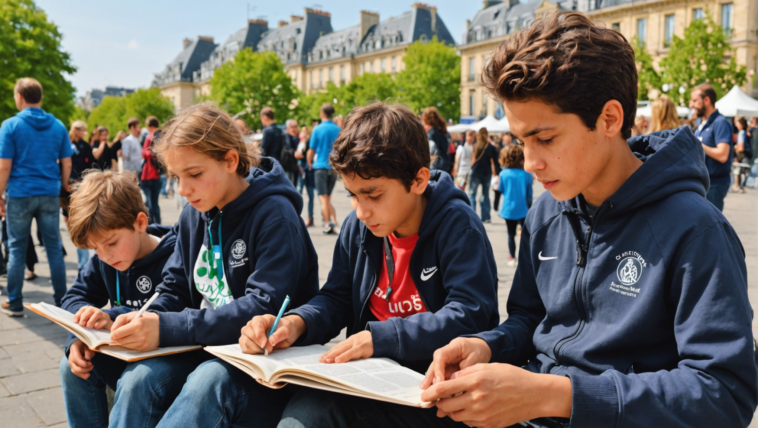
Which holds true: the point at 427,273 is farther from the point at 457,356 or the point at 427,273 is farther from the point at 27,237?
A: the point at 27,237

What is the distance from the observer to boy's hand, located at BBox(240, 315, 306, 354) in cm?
182

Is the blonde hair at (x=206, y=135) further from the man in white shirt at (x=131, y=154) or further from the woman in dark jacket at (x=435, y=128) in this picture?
the man in white shirt at (x=131, y=154)

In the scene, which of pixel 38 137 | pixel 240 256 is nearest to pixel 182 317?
pixel 240 256

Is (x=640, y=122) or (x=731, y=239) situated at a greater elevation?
(x=640, y=122)

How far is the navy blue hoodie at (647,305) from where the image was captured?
1304 mm

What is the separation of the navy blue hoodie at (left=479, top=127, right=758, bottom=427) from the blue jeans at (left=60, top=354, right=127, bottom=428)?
1.50m

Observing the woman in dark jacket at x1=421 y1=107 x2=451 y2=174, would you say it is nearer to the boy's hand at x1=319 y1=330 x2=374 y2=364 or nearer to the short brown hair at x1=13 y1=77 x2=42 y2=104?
the short brown hair at x1=13 y1=77 x2=42 y2=104

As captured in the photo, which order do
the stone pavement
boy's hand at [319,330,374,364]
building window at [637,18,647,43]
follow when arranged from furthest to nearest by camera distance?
building window at [637,18,647,43] < the stone pavement < boy's hand at [319,330,374,364]

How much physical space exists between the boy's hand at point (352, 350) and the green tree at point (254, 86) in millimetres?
59469

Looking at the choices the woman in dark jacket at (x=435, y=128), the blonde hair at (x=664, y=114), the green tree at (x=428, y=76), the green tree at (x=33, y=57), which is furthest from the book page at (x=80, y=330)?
the green tree at (x=428, y=76)

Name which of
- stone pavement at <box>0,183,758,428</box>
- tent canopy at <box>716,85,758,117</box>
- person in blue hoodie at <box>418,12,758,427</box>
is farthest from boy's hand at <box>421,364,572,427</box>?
tent canopy at <box>716,85,758,117</box>

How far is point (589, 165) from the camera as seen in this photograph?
1550mm

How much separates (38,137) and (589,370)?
5565 millimetres

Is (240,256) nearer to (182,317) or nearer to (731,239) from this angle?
(182,317)
